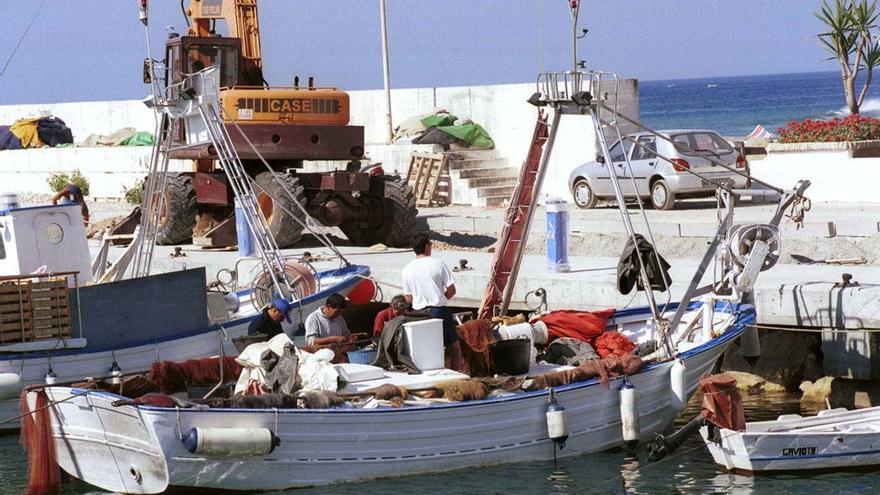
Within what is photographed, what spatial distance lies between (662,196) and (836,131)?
11.9 feet

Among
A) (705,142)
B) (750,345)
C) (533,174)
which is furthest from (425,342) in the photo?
(705,142)

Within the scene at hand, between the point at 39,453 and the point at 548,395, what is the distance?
13.7 feet

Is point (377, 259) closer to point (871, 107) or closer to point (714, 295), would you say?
point (714, 295)

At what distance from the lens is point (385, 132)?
1261 inches

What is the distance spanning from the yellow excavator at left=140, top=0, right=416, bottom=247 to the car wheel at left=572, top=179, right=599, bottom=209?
5005 mm

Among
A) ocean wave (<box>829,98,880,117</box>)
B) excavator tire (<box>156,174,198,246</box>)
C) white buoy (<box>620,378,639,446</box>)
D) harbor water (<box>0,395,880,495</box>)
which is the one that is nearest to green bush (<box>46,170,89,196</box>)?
excavator tire (<box>156,174,198,246</box>)

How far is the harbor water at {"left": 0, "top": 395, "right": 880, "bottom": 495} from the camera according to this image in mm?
11570

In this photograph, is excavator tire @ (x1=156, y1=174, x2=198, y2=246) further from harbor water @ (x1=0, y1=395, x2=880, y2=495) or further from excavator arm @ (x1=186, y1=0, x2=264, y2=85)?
harbor water @ (x1=0, y1=395, x2=880, y2=495)

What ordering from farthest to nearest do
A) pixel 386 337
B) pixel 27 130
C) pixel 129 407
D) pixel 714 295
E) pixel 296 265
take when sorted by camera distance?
pixel 27 130
pixel 296 265
pixel 714 295
pixel 386 337
pixel 129 407

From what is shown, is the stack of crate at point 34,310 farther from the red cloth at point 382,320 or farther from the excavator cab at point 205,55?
the excavator cab at point 205,55

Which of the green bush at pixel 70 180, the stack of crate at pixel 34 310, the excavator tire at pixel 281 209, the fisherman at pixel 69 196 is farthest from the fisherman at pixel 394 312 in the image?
the green bush at pixel 70 180

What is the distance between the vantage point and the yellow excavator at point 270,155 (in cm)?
2136

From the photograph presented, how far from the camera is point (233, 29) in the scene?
23.0m

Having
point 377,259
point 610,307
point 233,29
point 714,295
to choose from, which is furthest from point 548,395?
point 233,29
